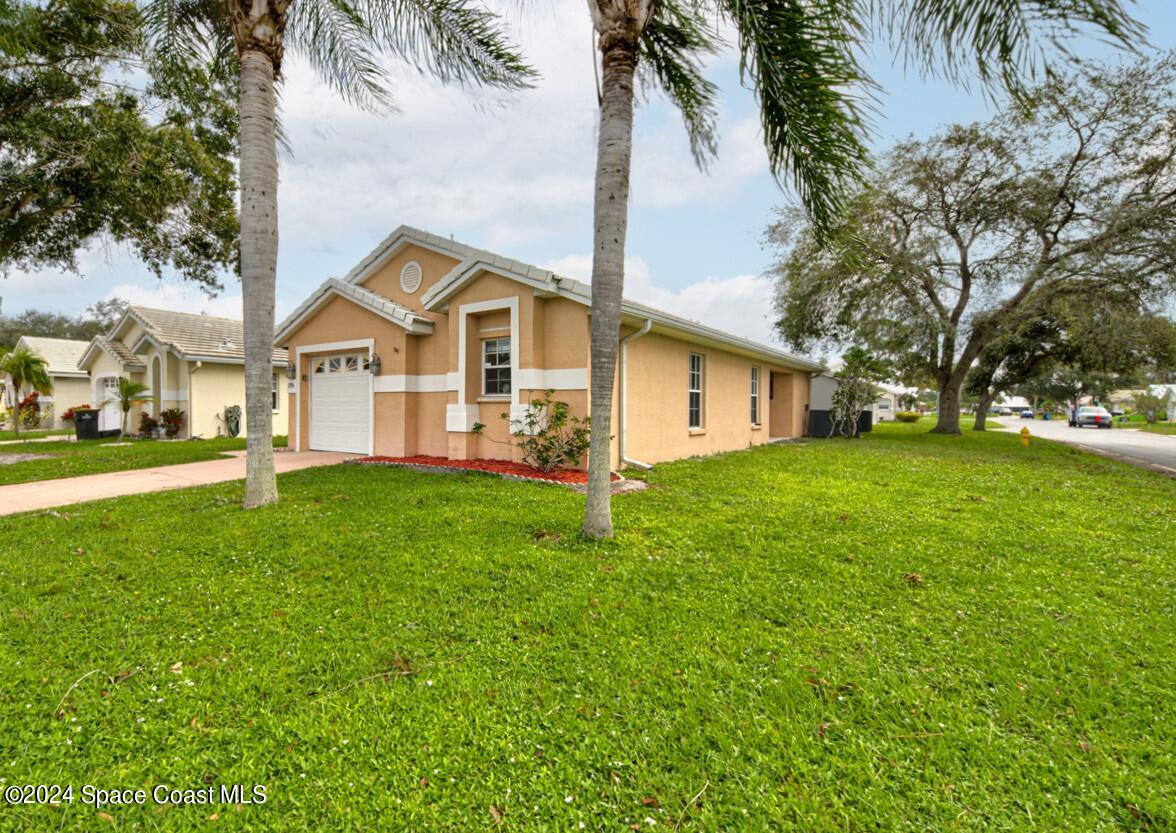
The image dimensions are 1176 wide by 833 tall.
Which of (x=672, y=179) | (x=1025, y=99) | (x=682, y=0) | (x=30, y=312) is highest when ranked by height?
(x=30, y=312)

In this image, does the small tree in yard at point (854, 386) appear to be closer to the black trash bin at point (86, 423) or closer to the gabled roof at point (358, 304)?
the gabled roof at point (358, 304)

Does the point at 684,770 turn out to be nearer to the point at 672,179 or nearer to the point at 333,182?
the point at 672,179

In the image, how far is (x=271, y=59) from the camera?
6.54m

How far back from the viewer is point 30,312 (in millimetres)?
50969

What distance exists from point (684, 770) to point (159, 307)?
85.3 ft

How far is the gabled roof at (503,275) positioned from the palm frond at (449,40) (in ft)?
9.12

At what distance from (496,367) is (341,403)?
488 cm

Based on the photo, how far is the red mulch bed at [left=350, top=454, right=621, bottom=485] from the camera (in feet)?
27.5

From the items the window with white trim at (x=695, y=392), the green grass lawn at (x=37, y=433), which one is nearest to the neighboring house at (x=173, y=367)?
the green grass lawn at (x=37, y=433)

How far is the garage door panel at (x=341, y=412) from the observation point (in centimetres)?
1198

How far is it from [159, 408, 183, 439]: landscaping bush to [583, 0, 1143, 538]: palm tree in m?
18.5

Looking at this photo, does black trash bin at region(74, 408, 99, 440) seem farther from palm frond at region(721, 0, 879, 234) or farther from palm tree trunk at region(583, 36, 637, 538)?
palm frond at region(721, 0, 879, 234)

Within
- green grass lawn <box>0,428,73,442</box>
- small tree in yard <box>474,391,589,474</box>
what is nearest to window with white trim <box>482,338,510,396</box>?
small tree in yard <box>474,391,589,474</box>

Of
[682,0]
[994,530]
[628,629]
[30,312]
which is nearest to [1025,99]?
[682,0]
